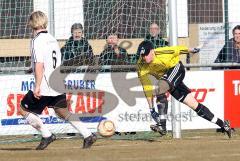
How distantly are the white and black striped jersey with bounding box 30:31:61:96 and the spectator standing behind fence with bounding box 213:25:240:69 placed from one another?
5.08 m

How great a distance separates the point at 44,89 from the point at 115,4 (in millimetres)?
4279

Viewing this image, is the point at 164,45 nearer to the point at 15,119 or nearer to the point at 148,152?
the point at 15,119

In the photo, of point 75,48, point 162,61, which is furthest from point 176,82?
point 75,48

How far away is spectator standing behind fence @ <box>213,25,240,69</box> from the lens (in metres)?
15.3

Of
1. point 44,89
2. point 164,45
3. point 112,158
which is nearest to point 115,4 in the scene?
point 164,45

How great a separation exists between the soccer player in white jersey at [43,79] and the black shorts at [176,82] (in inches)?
85.4

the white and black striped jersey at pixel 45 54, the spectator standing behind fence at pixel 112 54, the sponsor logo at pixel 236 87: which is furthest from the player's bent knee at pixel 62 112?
the sponsor logo at pixel 236 87

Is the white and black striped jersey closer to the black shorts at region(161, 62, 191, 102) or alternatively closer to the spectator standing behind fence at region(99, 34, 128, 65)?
the black shorts at region(161, 62, 191, 102)

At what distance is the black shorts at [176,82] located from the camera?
13.0m

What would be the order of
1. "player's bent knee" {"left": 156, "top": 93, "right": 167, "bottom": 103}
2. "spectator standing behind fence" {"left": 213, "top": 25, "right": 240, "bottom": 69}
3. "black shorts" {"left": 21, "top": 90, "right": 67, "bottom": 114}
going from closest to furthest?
"black shorts" {"left": 21, "top": 90, "right": 67, "bottom": 114}
"player's bent knee" {"left": 156, "top": 93, "right": 167, "bottom": 103}
"spectator standing behind fence" {"left": 213, "top": 25, "right": 240, "bottom": 69}

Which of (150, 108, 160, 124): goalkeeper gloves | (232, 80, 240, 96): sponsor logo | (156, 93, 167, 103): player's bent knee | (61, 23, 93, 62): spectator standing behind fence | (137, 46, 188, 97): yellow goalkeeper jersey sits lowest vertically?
(150, 108, 160, 124): goalkeeper gloves

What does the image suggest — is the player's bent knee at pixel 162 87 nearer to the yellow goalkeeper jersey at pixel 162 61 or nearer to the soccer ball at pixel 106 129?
the yellow goalkeeper jersey at pixel 162 61

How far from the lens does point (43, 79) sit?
1130cm

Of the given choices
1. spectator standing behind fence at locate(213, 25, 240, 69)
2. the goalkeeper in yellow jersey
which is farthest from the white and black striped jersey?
spectator standing behind fence at locate(213, 25, 240, 69)
